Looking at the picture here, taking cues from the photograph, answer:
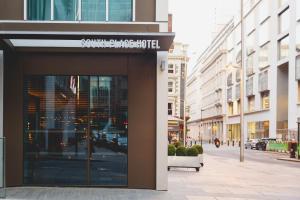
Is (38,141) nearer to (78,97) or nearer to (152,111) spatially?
(78,97)

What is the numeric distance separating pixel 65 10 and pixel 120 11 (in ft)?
4.95

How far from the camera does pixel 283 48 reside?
60.7 metres

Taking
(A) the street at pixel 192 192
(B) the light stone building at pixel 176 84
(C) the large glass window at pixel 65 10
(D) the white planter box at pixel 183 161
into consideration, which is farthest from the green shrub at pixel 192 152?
(B) the light stone building at pixel 176 84

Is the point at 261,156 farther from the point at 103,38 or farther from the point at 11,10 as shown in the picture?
the point at 103,38

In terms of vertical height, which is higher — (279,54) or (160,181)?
(279,54)

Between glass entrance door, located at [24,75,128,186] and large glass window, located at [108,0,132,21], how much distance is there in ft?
5.37

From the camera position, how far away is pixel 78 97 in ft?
43.3

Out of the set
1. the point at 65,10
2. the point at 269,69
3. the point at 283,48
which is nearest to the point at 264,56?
the point at 269,69

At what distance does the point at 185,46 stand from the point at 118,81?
422 ft

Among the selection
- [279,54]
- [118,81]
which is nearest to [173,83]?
[279,54]

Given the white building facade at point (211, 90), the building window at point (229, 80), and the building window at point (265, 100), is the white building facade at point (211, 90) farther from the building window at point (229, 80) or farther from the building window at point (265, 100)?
the building window at point (265, 100)

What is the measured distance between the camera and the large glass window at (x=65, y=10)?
13234mm

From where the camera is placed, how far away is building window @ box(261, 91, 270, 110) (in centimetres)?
6897

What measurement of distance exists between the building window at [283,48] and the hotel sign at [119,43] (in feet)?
166
